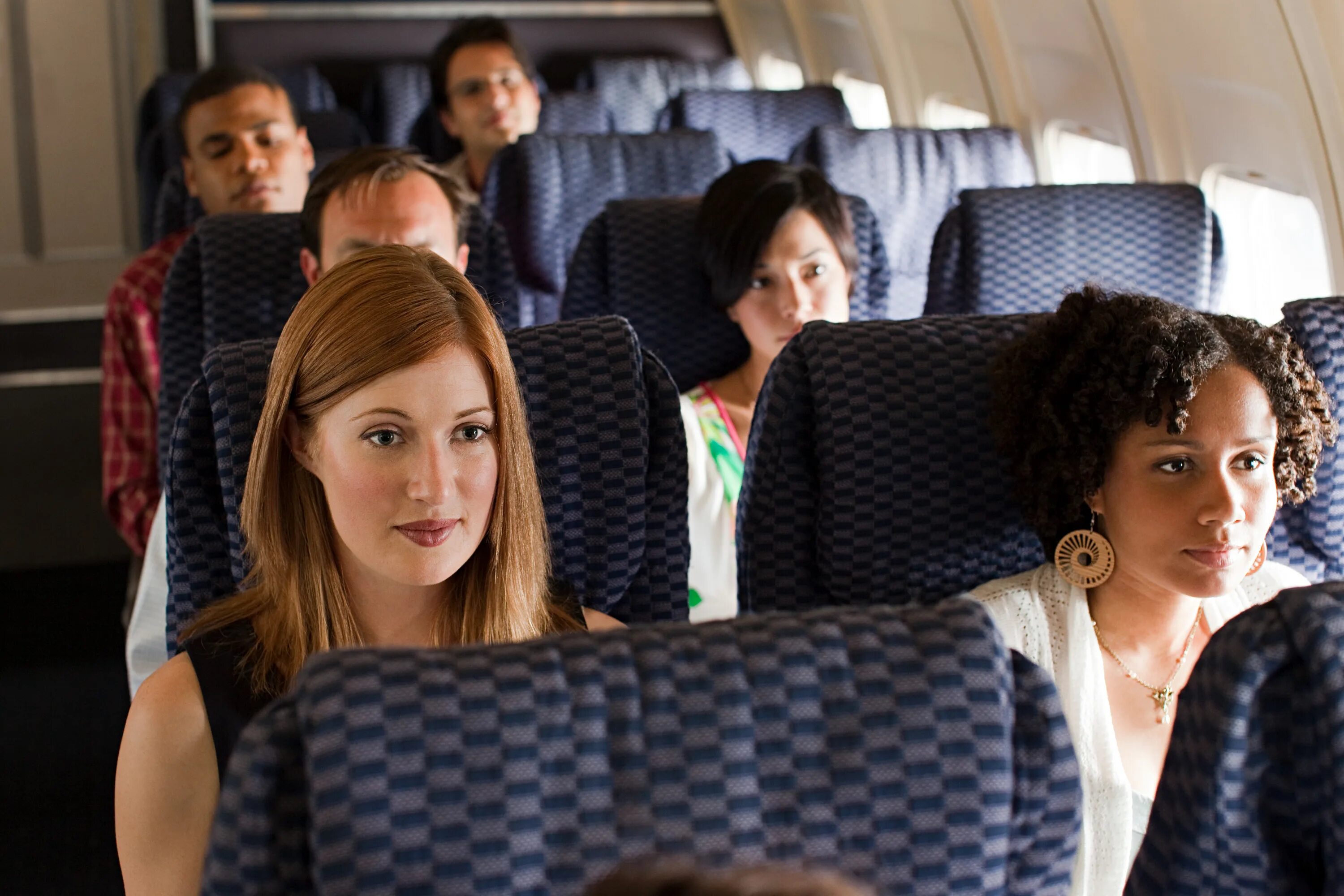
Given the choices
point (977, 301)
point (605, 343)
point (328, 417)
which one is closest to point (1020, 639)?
point (605, 343)

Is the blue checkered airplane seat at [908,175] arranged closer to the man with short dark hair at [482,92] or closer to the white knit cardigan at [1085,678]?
the man with short dark hair at [482,92]

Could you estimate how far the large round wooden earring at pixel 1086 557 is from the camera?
1682 millimetres

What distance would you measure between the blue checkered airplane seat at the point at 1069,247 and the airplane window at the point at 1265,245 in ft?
1.08

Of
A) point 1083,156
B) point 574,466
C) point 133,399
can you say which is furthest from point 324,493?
point 1083,156

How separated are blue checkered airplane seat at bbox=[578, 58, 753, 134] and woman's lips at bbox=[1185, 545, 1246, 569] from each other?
4.72 metres

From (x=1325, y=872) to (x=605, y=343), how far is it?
943 millimetres

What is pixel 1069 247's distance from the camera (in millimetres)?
2896

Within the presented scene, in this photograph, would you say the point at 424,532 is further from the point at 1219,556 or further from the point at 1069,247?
the point at 1069,247

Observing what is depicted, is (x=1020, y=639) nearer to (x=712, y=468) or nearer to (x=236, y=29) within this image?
(x=712, y=468)

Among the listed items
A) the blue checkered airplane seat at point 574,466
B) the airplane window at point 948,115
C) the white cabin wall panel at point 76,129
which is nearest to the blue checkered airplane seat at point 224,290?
the blue checkered airplane seat at point 574,466

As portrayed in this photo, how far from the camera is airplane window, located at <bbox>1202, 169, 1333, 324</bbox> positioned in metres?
3.21

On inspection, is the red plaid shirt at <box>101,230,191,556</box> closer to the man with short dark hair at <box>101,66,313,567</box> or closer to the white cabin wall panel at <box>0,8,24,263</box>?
the man with short dark hair at <box>101,66,313,567</box>

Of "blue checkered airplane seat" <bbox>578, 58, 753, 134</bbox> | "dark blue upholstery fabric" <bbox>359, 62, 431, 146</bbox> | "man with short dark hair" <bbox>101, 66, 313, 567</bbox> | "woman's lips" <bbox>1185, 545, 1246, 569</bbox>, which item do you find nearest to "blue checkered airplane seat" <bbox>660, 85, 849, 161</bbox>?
"blue checkered airplane seat" <bbox>578, 58, 753, 134</bbox>

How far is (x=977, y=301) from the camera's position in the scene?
2811mm
